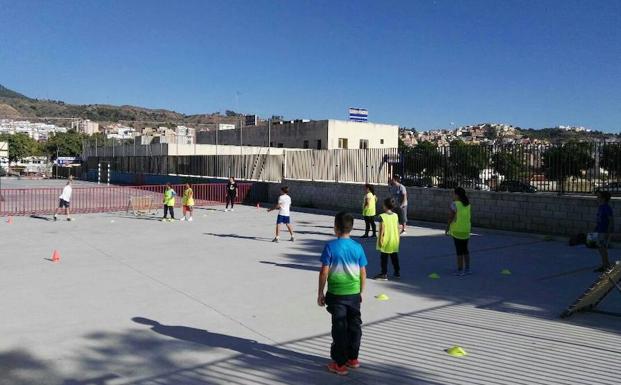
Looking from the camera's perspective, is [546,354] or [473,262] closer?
[546,354]

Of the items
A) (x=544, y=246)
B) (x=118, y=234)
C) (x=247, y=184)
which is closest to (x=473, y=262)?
(x=544, y=246)

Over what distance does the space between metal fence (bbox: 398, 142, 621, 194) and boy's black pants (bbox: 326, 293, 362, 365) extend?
40.2ft

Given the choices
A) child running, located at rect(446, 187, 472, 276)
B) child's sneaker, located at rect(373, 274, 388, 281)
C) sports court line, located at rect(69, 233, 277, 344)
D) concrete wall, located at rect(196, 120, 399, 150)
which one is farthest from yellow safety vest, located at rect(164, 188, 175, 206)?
concrete wall, located at rect(196, 120, 399, 150)

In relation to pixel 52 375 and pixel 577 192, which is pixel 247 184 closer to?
pixel 577 192

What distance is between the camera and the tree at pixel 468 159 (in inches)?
706

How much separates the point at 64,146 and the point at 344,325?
112854 mm

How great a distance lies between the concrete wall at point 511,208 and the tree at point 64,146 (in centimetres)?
9578

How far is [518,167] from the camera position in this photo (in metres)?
16.8

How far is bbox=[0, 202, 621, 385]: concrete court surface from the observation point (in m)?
5.34

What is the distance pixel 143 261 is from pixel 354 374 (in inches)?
289

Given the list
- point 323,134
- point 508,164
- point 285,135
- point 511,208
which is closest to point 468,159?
point 508,164

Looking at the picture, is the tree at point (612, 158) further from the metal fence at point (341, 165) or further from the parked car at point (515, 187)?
the metal fence at point (341, 165)

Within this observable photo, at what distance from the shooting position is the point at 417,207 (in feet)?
66.9

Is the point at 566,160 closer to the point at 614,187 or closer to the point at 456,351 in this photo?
the point at 614,187
